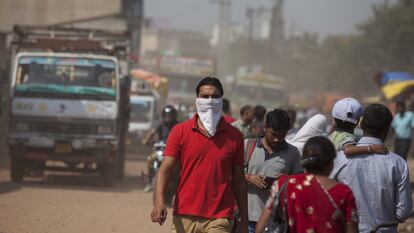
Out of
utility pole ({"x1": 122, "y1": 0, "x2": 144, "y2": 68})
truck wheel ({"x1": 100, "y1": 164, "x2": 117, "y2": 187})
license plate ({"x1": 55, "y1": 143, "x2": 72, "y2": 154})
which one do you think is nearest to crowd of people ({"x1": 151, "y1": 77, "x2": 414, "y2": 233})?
license plate ({"x1": 55, "y1": 143, "x2": 72, "y2": 154})

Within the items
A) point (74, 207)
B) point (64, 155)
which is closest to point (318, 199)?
point (74, 207)

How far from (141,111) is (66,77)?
14.0 meters

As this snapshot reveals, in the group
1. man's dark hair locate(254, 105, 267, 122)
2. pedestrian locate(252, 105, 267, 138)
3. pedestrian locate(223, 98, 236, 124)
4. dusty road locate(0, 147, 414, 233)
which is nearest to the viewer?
dusty road locate(0, 147, 414, 233)

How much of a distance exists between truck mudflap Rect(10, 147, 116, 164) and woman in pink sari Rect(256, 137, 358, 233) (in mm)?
11108

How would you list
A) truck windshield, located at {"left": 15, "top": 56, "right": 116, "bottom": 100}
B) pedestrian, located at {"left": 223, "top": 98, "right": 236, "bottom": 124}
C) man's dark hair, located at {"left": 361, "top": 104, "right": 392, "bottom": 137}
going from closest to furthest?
1. man's dark hair, located at {"left": 361, "top": 104, "right": 392, "bottom": 137}
2. pedestrian, located at {"left": 223, "top": 98, "right": 236, "bottom": 124}
3. truck windshield, located at {"left": 15, "top": 56, "right": 116, "bottom": 100}

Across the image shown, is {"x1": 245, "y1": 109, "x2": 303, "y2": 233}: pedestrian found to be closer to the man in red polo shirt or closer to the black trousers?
the man in red polo shirt

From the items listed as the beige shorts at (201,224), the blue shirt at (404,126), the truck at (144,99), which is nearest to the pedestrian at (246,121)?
the beige shorts at (201,224)

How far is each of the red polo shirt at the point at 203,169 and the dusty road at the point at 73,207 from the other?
186 inches

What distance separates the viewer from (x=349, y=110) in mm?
5984

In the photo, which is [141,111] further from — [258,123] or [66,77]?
[258,123]

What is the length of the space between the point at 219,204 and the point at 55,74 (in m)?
10.7

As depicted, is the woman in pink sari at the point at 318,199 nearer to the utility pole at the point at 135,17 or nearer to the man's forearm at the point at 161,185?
the man's forearm at the point at 161,185

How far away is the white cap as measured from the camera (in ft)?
19.6

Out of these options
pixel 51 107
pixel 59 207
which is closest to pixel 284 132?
pixel 59 207
